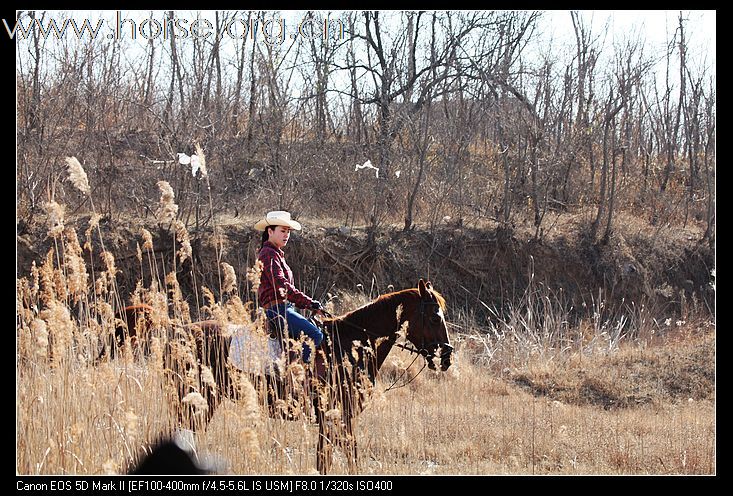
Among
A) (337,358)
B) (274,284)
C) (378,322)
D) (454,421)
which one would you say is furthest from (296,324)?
(454,421)

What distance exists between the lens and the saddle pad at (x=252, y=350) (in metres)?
4.45

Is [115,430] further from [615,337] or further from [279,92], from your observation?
[279,92]

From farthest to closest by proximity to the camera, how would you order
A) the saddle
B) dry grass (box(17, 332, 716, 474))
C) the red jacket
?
the red jacket, the saddle, dry grass (box(17, 332, 716, 474))

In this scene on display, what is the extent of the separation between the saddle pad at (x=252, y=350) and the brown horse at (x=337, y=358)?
0.09m

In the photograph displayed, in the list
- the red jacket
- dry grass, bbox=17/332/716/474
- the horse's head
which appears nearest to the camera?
dry grass, bbox=17/332/716/474

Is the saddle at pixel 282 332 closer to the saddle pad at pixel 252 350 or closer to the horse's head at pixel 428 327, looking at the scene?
the saddle pad at pixel 252 350

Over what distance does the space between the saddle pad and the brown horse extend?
93mm

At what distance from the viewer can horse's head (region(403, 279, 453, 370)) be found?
5.69 m

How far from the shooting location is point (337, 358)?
5734 mm

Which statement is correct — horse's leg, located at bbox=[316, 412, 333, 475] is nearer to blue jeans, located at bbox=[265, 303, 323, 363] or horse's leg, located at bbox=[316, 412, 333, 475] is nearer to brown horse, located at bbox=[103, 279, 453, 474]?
brown horse, located at bbox=[103, 279, 453, 474]

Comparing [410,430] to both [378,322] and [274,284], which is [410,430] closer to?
[378,322]

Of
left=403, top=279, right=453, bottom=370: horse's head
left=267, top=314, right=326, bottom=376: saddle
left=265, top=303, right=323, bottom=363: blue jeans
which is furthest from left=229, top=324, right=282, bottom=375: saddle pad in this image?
left=403, top=279, right=453, bottom=370: horse's head

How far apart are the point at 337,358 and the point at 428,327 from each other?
0.74 metres

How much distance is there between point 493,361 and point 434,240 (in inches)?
162
